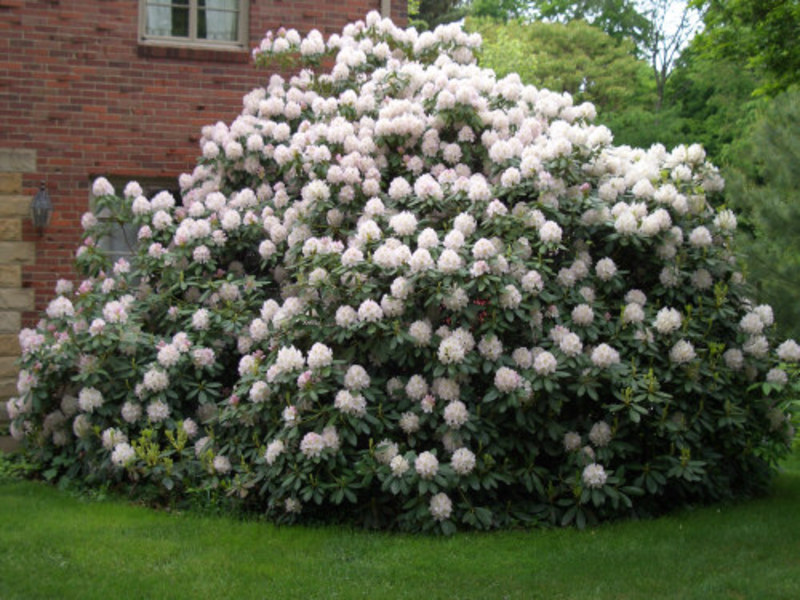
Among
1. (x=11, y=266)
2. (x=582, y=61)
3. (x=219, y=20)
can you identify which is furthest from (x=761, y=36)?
(x=582, y=61)

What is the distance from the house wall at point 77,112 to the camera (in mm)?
8328

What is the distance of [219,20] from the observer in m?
9.06

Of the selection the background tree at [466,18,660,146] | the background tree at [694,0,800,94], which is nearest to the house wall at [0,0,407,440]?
the background tree at [694,0,800,94]

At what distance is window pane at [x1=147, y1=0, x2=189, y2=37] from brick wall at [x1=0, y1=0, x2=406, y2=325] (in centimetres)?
22

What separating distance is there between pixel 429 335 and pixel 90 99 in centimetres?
450

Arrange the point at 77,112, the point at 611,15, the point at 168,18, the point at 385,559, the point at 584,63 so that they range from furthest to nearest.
→ the point at 611,15 → the point at 584,63 → the point at 168,18 → the point at 77,112 → the point at 385,559

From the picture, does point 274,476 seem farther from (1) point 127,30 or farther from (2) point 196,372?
(1) point 127,30

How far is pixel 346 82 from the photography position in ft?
26.4

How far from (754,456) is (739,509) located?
615 millimetres

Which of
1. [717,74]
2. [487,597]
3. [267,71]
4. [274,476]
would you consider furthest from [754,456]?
[717,74]

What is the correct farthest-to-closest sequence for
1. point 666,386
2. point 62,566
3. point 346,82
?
point 346,82 → point 666,386 → point 62,566

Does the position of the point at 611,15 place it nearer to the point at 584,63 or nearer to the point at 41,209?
the point at 584,63

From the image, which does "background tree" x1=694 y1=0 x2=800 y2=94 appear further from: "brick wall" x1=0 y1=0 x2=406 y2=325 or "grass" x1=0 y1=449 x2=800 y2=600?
"grass" x1=0 y1=449 x2=800 y2=600

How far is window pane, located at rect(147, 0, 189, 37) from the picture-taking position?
8.85 meters
